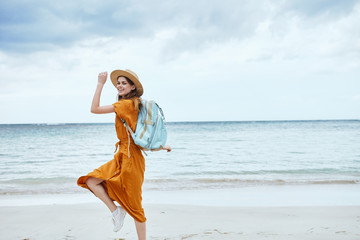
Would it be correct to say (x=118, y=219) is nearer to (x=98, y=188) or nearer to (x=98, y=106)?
(x=98, y=188)

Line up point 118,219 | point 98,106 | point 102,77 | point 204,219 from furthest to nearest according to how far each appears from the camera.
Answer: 1. point 204,219
2. point 118,219
3. point 102,77
4. point 98,106

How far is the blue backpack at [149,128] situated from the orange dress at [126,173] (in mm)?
59

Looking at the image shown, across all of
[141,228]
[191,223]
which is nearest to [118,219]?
[141,228]

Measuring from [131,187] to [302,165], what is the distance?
913 centimetres

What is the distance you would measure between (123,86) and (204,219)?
2.43 metres

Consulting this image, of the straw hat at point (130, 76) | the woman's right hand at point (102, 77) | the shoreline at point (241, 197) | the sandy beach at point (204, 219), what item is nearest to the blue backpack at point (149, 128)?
the straw hat at point (130, 76)

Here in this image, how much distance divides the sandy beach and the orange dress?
107 centimetres

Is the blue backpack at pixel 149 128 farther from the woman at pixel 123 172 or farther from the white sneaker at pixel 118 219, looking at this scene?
the white sneaker at pixel 118 219

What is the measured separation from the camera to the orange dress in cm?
282

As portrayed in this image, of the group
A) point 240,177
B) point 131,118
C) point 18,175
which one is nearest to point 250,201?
point 240,177

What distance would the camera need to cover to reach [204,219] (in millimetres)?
4426

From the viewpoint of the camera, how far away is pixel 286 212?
471cm

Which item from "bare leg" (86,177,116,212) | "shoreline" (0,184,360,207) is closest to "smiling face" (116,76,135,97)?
"bare leg" (86,177,116,212)

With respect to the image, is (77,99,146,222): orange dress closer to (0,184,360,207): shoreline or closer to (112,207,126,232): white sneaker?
(112,207,126,232): white sneaker
